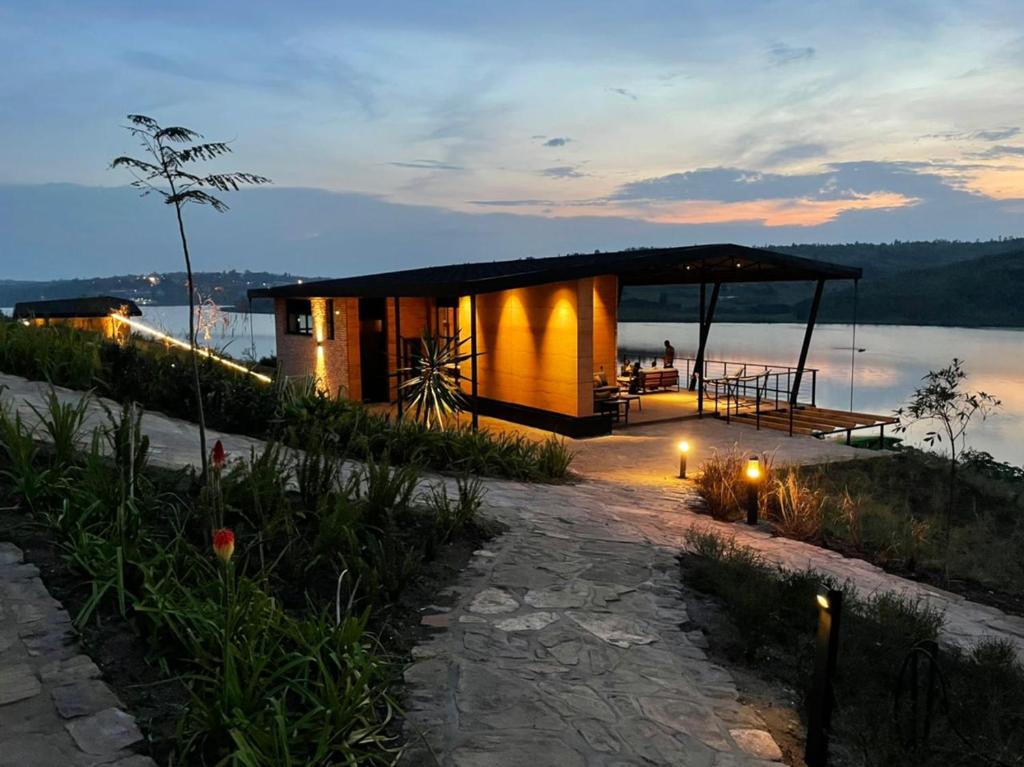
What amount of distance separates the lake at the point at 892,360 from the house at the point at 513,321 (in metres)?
2.03

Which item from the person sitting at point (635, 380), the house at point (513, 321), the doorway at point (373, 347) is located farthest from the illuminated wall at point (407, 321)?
the person sitting at point (635, 380)

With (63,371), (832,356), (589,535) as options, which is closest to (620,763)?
(589,535)

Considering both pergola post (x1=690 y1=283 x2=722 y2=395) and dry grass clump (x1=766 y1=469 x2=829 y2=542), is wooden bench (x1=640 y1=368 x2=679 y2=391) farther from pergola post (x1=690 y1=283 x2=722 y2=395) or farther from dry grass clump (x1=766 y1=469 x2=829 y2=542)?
dry grass clump (x1=766 y1=469 x2=829 y2=542)

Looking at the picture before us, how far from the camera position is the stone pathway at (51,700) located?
75.5 inches

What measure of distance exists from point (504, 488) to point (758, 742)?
448 cm

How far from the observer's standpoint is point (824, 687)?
2.59 meters

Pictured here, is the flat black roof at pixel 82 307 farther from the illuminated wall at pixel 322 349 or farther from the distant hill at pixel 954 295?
the distant hill at pixel 954 295

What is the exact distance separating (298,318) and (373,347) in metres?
2.51

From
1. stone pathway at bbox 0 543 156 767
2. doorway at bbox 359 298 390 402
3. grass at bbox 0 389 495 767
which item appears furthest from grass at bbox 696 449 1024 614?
doorway at bbox 359 298 390 402

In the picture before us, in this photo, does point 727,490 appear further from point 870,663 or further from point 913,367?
point 913,367

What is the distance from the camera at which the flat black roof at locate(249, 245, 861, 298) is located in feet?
38.5

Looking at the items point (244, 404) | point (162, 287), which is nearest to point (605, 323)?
point (244, 404)

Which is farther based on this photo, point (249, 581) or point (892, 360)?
point (892, 360)

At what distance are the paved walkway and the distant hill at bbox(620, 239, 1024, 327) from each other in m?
42.3
